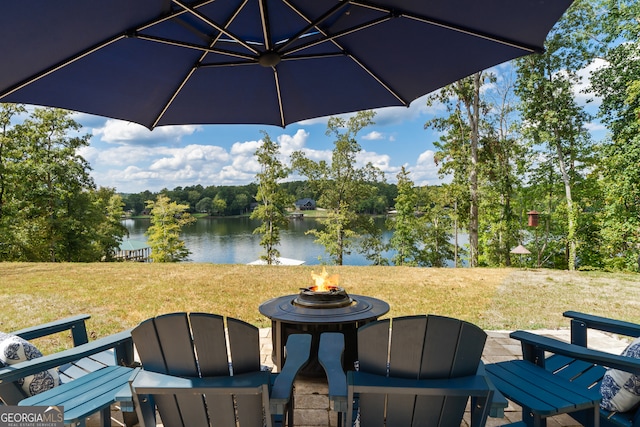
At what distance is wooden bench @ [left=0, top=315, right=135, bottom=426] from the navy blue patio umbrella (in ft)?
5.29

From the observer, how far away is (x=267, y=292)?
21.0ft

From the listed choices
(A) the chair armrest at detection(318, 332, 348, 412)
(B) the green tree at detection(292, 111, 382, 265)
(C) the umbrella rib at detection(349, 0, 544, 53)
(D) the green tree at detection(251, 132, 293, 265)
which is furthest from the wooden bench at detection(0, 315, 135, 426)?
(B) the green tree at detection(292, 111, 382, 265)

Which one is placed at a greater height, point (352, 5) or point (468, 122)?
point (468, 122)

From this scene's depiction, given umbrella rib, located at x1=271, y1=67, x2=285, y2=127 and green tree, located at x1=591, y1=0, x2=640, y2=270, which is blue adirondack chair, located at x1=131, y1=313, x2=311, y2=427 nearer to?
umbrella rib, located at x1=271, y1=67, x2=285, y2=127

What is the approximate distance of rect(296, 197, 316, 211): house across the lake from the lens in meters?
19.2

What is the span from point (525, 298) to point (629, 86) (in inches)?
324

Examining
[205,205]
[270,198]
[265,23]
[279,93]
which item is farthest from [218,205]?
[265,23]

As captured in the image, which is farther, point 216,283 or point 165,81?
point 216,283

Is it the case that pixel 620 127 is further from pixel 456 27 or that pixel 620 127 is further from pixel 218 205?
pixel 218 205

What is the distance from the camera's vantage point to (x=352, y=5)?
2.21 m

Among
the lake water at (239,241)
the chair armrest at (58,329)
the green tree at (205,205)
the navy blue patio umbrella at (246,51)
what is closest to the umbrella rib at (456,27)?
the navy blue patio umbrella at (246,51)

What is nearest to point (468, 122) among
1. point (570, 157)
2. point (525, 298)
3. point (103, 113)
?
point (570, 157)

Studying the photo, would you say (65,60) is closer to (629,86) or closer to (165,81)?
(165,81)

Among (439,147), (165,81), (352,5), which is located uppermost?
(439,147)
